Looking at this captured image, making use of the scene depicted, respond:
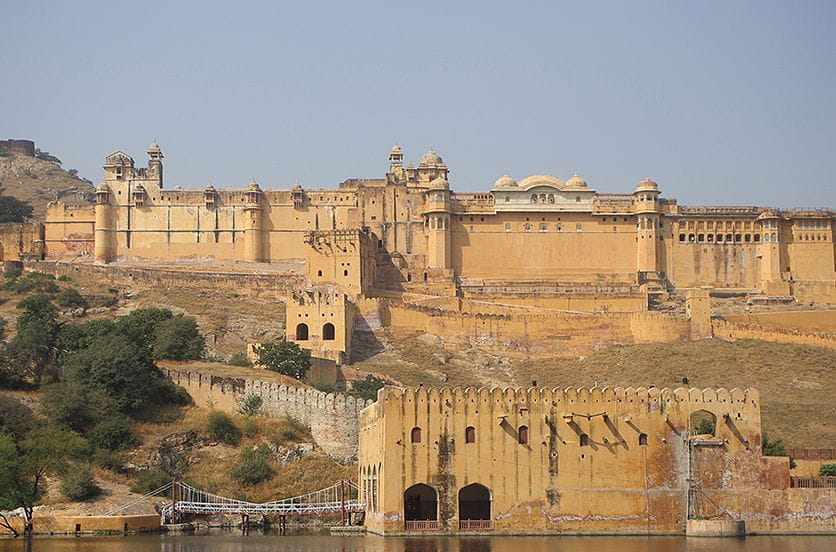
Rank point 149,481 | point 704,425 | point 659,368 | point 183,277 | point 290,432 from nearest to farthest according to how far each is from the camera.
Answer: point 704,425 < point 149,481 < point 290,432 < point 659,368 < point 183,277

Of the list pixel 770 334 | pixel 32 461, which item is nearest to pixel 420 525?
pixel 32 461

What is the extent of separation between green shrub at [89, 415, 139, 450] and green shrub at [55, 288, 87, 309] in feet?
72.2

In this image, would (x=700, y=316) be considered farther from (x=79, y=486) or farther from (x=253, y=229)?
(x=79, y=486)

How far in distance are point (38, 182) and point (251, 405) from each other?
77494 mm

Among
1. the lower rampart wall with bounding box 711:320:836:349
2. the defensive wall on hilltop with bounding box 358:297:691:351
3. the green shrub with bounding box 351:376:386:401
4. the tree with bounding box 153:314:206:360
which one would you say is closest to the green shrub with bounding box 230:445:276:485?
the green shrub with bounding box 351:376:386:401

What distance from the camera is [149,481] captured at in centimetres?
4134


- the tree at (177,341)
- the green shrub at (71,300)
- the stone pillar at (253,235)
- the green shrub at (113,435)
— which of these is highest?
the stone pillar at (253,235)

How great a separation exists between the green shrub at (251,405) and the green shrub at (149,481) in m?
4.28

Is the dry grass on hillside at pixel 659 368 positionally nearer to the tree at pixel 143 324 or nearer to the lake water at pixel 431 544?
the tree at pixel 143 324

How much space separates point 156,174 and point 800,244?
32.8m

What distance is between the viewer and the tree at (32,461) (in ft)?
126

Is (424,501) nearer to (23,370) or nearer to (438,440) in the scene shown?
(438,440)

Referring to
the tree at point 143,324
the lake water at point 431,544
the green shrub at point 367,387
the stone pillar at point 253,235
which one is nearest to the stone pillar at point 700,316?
the green shrub at point 367,387

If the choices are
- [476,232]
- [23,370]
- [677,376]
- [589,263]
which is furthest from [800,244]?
[23,370]
